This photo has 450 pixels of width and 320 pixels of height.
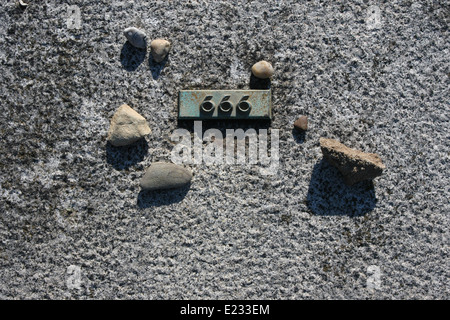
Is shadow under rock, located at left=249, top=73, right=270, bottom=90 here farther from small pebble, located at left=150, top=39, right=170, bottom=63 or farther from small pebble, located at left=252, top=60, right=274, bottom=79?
small pebble, located at left=150, top=39, right=170, bottom=63

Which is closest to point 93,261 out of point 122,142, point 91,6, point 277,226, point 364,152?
point 122,142

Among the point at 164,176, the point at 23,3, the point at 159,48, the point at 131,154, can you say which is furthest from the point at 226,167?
the point at 23,3

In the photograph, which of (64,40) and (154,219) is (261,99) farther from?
(64,40)

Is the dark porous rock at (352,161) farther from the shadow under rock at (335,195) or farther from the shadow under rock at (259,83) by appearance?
the shadow under rock at (259,83)

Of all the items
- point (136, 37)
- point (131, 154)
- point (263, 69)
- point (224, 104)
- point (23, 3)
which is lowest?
point (131, 154)

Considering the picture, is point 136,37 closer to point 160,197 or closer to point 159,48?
point 159,48
